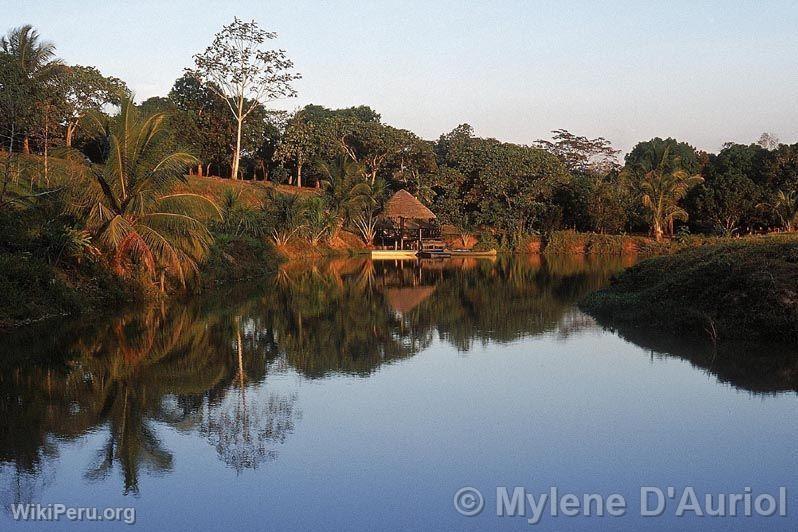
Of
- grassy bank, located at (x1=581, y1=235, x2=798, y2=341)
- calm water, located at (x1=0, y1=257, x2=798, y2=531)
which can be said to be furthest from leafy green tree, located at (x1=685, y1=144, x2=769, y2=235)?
calm water, located at (x1=0, y1=257, x2=798, y2=531)

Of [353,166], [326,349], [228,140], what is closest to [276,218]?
[353,166]

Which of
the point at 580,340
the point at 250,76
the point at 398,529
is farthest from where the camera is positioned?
the point at 250,76

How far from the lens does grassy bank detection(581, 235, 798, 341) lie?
1275cm

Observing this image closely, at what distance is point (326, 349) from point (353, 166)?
28.5 meters

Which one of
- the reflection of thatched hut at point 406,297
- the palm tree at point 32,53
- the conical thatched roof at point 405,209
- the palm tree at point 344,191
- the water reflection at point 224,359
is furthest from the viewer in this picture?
the conical thatched roof at point 405,209

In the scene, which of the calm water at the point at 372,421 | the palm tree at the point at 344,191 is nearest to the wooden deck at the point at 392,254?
the palm tree at the point at 344,191

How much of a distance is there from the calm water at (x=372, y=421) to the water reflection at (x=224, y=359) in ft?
0.14

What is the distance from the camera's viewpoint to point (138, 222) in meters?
17.3

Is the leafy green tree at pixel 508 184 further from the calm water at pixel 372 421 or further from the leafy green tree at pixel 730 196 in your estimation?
the calm water at pixel 372 421

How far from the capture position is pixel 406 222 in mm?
43500

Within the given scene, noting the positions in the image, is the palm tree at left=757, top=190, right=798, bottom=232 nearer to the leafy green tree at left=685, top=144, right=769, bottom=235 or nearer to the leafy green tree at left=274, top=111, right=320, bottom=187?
the leafy green tree at left=685, top=144, right=769, bottom=235

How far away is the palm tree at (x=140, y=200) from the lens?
16.7 meters

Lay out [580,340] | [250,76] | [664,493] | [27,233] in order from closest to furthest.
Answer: [664,493] → [580,340] → [27,233] → [250,76]

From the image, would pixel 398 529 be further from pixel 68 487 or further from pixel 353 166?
pixel 353 166
